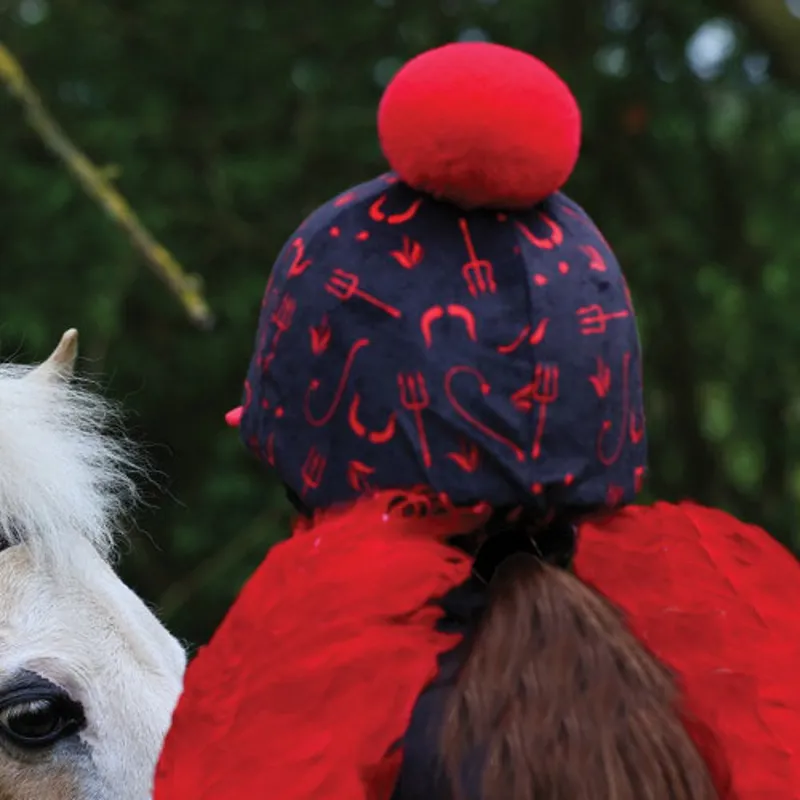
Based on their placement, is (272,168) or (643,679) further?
(272,168)

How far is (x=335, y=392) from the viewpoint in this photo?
2.59 ft

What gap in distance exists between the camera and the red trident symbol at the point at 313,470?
80cm

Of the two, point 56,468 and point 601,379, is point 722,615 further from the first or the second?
point 56,468

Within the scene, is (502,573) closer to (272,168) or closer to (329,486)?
(329,486)

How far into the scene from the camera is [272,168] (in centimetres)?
307

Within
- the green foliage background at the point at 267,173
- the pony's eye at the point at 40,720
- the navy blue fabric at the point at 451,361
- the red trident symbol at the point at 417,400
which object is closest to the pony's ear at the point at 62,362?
the pony's eye at the point at 40,720

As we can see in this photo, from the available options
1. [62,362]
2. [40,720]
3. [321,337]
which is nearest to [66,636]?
[40,720]

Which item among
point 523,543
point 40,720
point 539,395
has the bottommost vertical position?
point 40,720

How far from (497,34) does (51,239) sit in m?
1.27

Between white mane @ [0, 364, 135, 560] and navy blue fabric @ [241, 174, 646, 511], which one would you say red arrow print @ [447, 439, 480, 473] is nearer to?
navy blue fabric @ [241, 174, 646, 511]

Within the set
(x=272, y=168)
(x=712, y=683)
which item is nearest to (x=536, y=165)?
(x=712, y=683)

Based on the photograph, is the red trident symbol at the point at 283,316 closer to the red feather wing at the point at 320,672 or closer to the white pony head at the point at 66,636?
the red feather wing at the point at 320,672

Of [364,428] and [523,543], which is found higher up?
[364,428]

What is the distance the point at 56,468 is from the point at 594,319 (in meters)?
0.57
